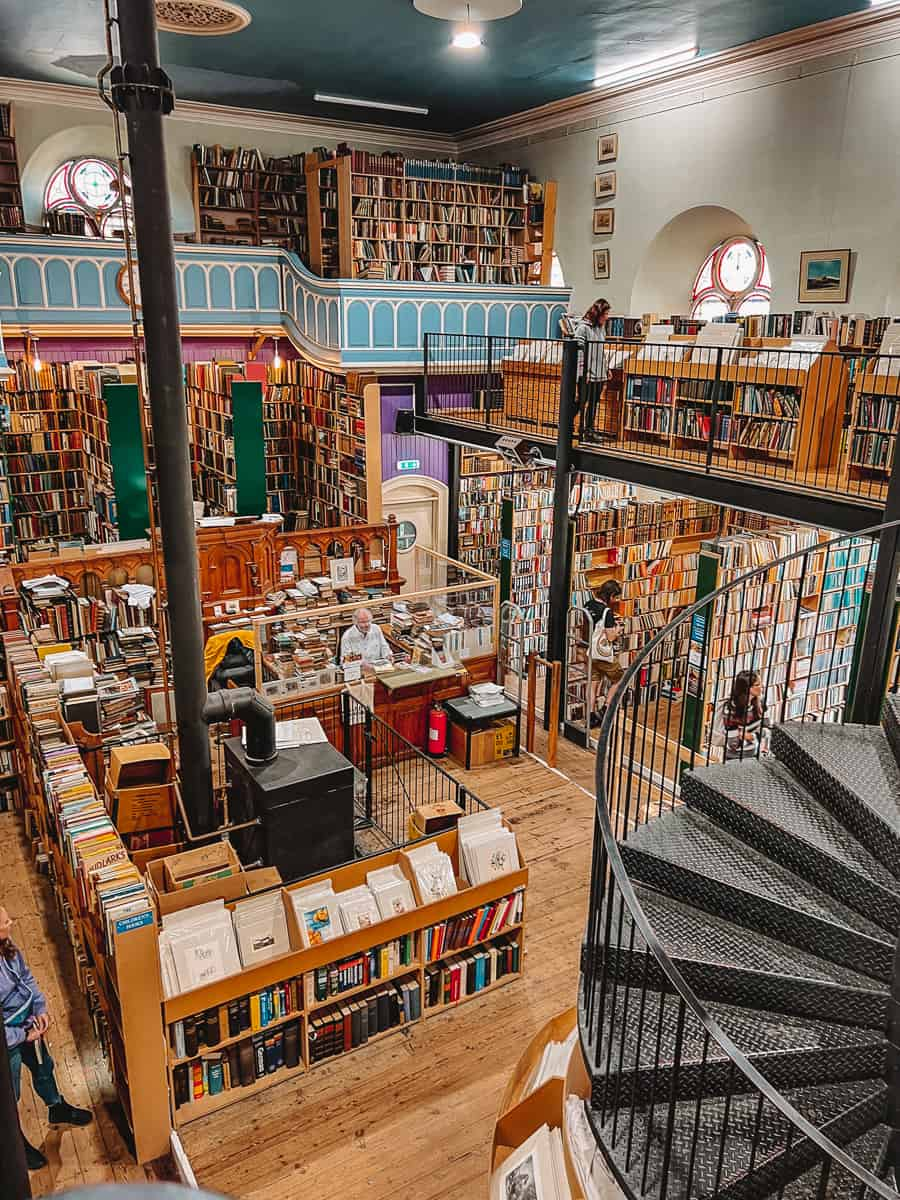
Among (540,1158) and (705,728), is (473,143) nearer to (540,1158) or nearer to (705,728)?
(705,728)

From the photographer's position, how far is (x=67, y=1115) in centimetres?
455

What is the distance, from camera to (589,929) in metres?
3.22

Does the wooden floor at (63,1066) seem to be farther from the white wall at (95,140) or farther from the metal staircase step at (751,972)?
the white wall at (95,140)

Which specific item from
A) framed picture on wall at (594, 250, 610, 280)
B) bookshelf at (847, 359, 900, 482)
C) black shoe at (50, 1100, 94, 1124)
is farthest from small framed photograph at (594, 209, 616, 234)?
black shoe at (50, 1100, 94, 1124)

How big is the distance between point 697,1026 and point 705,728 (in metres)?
4.80

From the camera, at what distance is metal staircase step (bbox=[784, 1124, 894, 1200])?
283cm

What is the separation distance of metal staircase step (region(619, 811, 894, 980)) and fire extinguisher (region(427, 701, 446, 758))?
14.4ft

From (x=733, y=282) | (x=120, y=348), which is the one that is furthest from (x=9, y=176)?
(x=733, y=282)

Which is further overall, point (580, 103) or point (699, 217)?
point (580, 103)

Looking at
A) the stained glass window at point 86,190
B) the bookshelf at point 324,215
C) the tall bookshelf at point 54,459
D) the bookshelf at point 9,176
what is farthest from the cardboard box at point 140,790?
the stained glass window at point 86,190

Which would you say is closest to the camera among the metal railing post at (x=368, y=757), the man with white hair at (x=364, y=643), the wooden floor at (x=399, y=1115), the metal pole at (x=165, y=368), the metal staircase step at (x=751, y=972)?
the metal staircase step at (x=751, y=972)

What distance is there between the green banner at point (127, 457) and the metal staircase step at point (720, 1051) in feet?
23.9

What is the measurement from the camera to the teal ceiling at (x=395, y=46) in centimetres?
865

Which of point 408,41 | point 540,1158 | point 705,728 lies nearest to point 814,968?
point 540,1158
